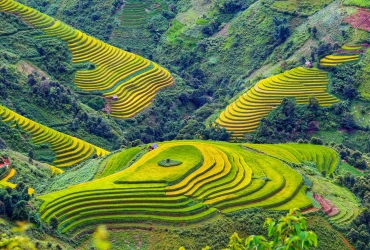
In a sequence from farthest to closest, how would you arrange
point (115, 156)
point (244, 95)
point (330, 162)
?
point (244, 95), point (330, 162), point (115, 156)

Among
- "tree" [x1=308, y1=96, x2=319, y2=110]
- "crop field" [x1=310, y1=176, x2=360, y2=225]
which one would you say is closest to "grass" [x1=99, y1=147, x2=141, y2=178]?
"crop field" [x1=310, y1=176, x2=360, y2=225]

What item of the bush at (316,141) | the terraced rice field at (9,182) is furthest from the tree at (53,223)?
the bush at (316,141)

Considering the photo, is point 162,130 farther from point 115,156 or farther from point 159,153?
point 159,153

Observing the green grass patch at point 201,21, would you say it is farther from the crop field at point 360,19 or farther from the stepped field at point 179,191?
the stepped field at point 179,191

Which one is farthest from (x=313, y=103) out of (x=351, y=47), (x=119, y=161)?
(x=119, y=161)

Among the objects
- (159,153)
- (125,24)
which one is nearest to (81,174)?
(159,153)

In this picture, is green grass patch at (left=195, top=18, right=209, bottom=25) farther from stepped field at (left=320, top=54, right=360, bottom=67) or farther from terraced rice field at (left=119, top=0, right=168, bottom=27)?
stepped field at (left=320, top=54, right=360, bottom=67)
